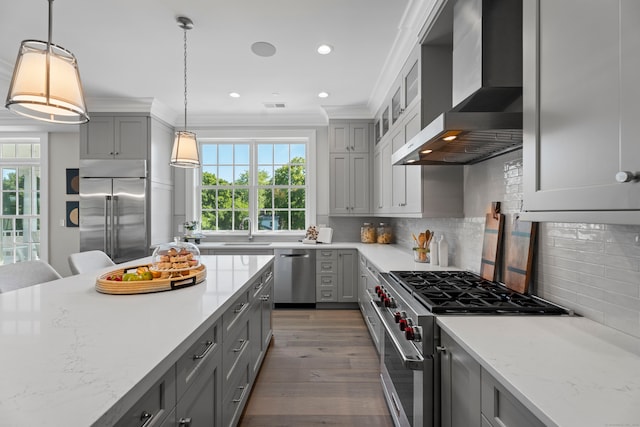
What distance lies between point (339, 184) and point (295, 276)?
55.4 inches

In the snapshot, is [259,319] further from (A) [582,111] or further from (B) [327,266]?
(A) [582,111]

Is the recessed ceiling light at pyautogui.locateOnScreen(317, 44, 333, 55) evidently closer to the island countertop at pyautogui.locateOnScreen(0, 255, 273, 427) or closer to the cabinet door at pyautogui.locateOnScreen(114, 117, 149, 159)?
the island countertop at pyautogui.locateOnScreen(0, 255, 273, 427)

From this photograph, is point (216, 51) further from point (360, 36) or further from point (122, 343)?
point (122, 343)

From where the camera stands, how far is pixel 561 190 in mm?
973

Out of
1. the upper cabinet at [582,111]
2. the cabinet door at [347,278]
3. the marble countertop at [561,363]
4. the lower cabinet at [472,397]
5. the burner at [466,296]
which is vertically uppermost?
the upper cabinet at [582,111]

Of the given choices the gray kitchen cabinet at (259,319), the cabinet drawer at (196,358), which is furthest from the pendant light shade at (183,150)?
the cabinet drawer at (196,358)

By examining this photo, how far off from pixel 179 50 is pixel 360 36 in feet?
5.41

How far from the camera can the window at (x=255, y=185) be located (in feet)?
16.9

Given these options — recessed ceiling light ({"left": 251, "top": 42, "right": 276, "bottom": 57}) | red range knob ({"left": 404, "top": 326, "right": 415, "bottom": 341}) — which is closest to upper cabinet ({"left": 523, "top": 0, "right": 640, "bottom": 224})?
red range knob ({"left": 404, "top": 326, "right": 415, "bottom": 341})

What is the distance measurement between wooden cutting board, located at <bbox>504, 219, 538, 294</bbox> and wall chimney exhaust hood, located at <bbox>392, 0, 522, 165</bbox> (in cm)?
46

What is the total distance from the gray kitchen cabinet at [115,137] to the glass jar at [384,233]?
3.34m

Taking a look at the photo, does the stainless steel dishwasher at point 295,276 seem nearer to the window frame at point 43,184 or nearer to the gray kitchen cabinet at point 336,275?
the gray kitchen cabinet at point 336,275

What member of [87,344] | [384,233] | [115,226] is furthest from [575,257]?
[115,226]

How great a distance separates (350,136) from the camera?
184 inches
